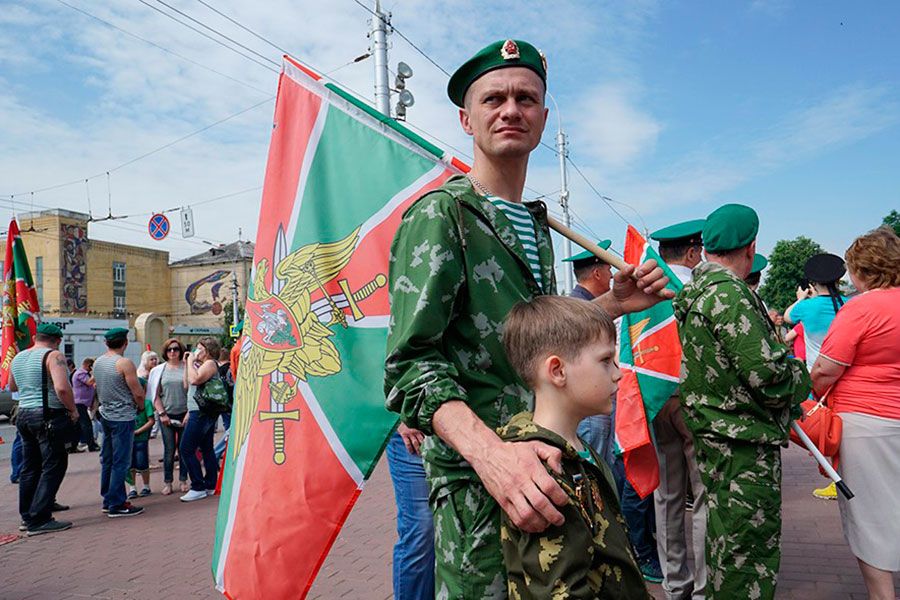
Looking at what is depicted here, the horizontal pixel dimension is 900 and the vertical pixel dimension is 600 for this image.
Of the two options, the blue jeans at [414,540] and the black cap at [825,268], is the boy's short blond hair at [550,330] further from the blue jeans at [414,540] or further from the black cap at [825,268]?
the black cap at [825,268]

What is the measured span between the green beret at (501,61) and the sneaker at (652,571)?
385 cm

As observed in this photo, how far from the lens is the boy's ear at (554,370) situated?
1625mm

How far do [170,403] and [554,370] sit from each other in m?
8.12

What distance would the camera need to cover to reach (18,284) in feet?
26.7

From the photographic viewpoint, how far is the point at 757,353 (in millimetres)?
2881

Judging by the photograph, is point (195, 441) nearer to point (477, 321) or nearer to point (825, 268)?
point (825, 268)

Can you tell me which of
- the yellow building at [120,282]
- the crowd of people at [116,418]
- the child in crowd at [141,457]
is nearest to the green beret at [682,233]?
the crowd of people at [116,418]

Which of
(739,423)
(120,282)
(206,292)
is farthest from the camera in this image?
(206,292)

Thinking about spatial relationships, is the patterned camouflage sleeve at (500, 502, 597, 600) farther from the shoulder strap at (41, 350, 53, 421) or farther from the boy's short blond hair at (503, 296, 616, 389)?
the shoulder strap at (41, 350, 53, 421)

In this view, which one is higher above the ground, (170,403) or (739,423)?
(739,423)

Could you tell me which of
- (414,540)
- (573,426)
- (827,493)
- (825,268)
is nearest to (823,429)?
(414,540)

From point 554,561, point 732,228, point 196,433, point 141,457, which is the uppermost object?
point 732,228

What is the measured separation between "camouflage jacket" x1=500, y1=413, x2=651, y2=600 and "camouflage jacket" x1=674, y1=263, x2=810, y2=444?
1.54 meters

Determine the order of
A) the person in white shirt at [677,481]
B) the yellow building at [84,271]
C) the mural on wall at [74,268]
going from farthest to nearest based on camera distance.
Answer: the mural on wall at [74,268] → the yellow building at [84,271] → the person in white shirt at [677,481]
